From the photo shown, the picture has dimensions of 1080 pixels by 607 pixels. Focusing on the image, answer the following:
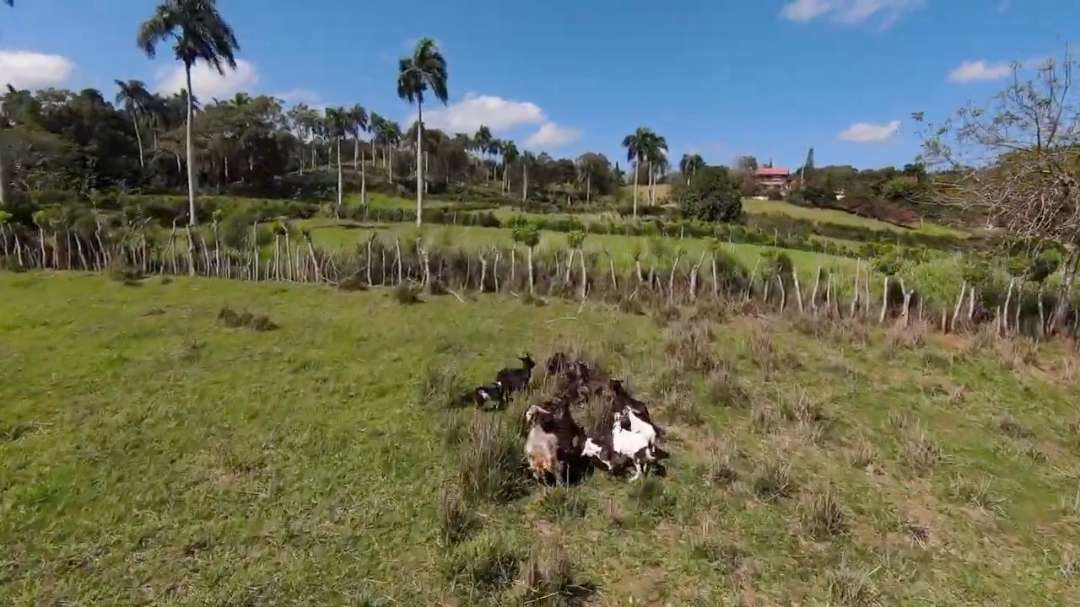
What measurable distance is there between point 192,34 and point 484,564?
26519 mm

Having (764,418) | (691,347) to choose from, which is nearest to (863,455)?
(764,418)

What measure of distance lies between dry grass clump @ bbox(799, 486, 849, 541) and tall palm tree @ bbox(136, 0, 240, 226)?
24.9m

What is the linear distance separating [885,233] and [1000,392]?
30719 mm

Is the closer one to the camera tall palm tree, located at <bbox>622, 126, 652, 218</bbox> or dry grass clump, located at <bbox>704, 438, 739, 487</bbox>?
dry grass clump, located at <bbox>704, 438, 739, 487</bbox>

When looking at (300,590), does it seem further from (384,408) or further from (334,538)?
(384,408)

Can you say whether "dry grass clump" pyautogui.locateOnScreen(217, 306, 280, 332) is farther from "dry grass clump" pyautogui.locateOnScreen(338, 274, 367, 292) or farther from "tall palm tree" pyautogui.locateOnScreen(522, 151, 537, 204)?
"tall palm tree" pyautogui.locateOnScreen(522, 151, 537, 204)

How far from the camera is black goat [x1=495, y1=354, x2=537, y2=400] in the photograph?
21.0 ft

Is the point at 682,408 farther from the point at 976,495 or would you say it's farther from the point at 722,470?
the point at 976,495

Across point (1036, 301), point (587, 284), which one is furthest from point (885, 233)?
point (587, 284)

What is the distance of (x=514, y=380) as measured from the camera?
6492mm

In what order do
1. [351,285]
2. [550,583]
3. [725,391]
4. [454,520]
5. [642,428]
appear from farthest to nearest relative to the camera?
[351,285] → [725,391] → [642,428] → [454,520] → [550,583]

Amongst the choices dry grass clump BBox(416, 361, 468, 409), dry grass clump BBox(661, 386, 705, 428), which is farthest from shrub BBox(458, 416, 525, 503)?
dry grass clump BBox(661, 386, 705, 428)

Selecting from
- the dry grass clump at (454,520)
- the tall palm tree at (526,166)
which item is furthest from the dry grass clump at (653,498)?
the tall palm tree at (526,166)

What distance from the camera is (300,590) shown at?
3396 mm
